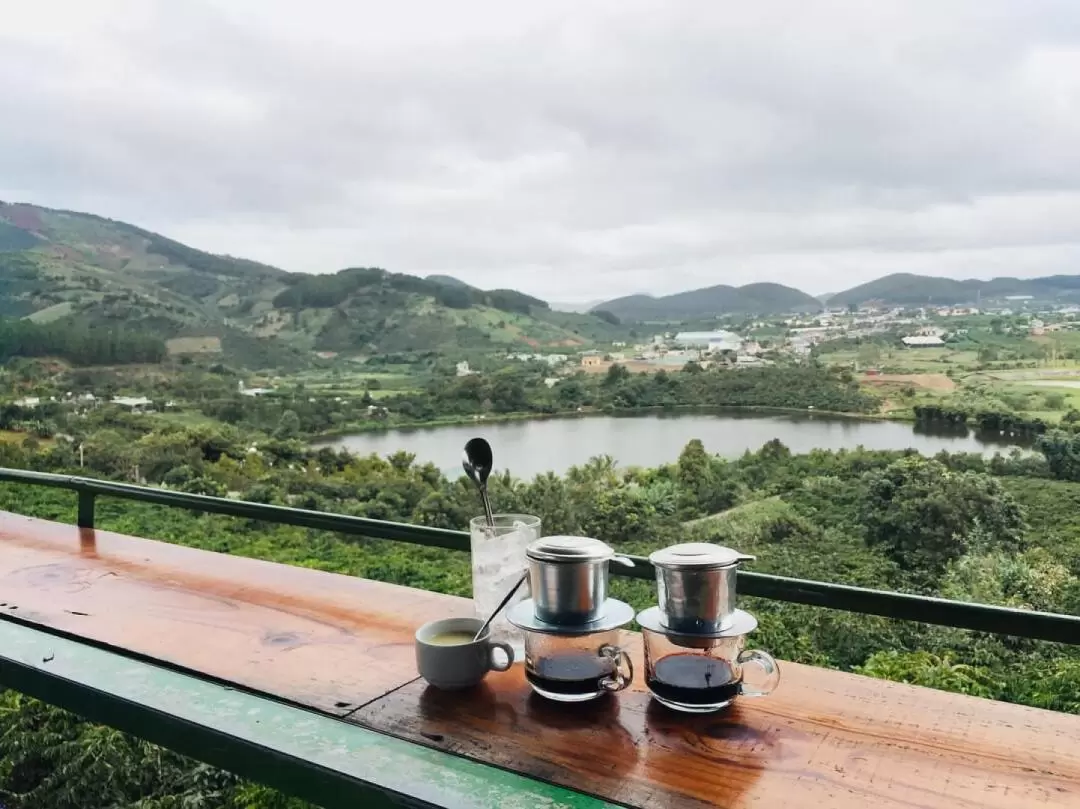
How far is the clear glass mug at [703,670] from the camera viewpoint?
85 centimetres

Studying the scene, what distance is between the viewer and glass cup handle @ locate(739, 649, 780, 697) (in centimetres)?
87

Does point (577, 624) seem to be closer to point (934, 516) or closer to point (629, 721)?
point (629, 721)

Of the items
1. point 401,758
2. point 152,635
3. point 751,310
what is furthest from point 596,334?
point 401,758

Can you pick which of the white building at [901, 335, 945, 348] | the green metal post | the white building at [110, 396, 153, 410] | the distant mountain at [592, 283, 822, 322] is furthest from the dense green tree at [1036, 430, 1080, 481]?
the white building at [110, 396, 153, 410]

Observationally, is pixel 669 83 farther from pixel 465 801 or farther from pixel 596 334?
pixel 465 801

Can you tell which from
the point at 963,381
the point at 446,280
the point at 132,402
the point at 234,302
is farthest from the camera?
the point at 234,302

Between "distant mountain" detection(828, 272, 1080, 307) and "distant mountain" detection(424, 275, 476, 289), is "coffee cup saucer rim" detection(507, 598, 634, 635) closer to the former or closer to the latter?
"distant mountain" detection(828, 272, 1080, 307)

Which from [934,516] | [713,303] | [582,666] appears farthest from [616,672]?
[713,303]

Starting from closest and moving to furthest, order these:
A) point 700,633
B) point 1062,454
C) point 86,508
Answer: point 700,633 < point 86,508 < point 1062,454

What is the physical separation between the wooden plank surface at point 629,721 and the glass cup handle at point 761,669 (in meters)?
0.02

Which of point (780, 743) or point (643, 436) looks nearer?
point (780, 743)

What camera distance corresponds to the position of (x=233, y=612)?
1.26 metres

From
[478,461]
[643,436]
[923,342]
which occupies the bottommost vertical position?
[643,436]

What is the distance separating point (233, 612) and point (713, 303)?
14.2 ft
